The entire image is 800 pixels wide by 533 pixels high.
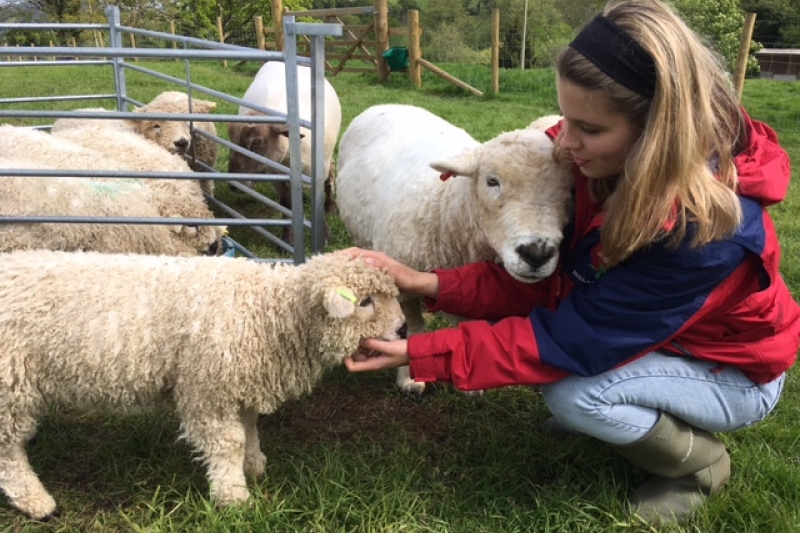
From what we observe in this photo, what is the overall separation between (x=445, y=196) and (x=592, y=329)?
121 cm

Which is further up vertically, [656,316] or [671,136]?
[671,136]

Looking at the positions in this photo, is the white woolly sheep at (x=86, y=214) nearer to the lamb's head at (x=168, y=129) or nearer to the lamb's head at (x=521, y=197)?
the lamb's head at (x=168, y=129)

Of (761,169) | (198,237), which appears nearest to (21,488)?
(198,237)

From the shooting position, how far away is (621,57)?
2.05 metres

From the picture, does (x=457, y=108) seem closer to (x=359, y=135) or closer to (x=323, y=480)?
(x=359, y=135)

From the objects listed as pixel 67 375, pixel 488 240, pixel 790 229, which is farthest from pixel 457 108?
pixel 67 375

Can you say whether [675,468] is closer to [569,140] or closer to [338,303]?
[569,140]

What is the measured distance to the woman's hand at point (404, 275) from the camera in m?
2.66

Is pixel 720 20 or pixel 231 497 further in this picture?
pixel 720 20

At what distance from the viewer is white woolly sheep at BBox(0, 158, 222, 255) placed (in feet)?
12.2

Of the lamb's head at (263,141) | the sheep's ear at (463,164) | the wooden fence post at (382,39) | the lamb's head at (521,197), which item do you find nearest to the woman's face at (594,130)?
the lamb's head at (521,197)

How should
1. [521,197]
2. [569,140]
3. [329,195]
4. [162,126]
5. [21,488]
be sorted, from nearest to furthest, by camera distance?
1. [569,140]
2. [21,488]
3. [521,197]
4. [162,126]
5. [329,195]

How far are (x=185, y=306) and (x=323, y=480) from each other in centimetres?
92

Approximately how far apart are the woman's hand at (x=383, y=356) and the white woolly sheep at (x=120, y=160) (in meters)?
2.08
